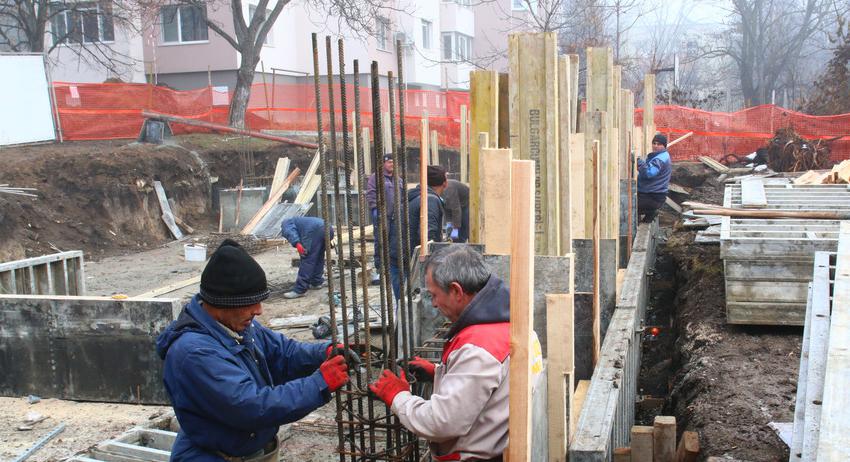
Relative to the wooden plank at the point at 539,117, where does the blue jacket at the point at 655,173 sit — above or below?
below

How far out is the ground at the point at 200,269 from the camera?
5637 mm

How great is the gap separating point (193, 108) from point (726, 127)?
1561 cm

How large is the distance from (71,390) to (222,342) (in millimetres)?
5200

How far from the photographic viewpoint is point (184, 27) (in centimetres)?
3125

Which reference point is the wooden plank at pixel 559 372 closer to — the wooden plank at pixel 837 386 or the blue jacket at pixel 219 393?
the wooden plank at pixel 837 386

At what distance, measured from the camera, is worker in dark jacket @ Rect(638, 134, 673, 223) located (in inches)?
471

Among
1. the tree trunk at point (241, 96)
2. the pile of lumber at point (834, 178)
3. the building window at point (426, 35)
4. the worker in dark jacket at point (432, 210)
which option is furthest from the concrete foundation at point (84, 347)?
the building window at point (426, 35)

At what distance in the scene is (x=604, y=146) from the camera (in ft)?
25.7

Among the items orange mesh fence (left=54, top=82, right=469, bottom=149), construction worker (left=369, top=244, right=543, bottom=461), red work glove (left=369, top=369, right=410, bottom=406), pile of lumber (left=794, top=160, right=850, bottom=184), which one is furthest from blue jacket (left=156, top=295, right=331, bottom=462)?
orange mesh fence (left=54, top=82, right=469, bottom=149)

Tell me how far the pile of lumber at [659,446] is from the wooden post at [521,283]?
76.1 inches

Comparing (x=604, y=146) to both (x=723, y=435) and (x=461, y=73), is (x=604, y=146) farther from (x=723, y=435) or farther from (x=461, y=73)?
(x=461, y=73)

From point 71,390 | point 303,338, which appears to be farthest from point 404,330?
point 303,338

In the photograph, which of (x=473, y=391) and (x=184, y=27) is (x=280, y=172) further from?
(x=473, y=391)

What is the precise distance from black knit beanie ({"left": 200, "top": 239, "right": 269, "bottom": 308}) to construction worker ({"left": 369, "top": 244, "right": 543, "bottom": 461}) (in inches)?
26.3
